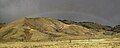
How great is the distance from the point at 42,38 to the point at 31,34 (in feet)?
34.1

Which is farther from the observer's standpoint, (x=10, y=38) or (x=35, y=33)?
(x=35, y=33)

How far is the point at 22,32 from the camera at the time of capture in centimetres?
19988

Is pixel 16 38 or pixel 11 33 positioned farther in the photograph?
pixel 11 33

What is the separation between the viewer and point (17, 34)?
643ft

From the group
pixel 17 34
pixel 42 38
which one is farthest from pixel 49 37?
pixel 17 34

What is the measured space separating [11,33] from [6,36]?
19.2ft

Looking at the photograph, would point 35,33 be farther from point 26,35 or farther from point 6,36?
point 6,36

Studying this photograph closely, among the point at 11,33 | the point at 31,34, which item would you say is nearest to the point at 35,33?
the point at 31,34

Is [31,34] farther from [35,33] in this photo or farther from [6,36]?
[6,36]

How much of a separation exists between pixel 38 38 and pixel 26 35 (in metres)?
10.7

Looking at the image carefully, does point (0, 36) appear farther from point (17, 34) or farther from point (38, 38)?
point (38, 38)

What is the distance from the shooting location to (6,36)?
194375mm

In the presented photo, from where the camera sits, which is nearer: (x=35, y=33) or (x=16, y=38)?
(x=16, y=38)

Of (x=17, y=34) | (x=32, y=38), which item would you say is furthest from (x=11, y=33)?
(x=32, y=38)
